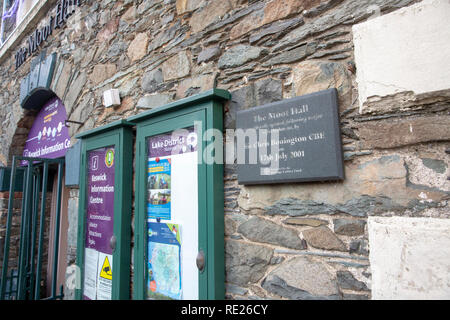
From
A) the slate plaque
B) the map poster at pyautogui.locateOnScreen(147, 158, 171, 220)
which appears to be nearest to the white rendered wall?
the slate plaque

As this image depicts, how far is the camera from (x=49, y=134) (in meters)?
4.45

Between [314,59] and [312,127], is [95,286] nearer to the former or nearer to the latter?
[312,127]

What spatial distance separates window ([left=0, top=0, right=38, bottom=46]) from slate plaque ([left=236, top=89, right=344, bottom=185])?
596 cm

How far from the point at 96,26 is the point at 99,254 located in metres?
2.50

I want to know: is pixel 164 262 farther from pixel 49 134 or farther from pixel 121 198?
pixel 49 134

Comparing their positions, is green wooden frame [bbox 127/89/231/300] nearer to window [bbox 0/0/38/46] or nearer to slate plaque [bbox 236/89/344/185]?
slate plaque [bbox 236/89/344/185]

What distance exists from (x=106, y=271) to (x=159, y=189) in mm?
1024

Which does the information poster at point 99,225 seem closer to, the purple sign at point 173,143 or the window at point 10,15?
the purple sign at point 173,143

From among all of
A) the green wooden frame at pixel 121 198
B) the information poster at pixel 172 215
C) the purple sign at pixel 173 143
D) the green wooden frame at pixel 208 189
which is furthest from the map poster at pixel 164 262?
the purple sign at pixel 173 143

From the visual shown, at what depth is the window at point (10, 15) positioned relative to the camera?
18.2 ft

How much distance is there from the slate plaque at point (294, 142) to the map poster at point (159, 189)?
0.63 meters

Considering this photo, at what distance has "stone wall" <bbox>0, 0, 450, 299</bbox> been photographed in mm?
1265

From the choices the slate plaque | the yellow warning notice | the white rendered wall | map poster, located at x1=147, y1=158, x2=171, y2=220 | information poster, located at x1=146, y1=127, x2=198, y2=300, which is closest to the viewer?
the white rendered wall

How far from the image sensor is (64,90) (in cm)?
370
